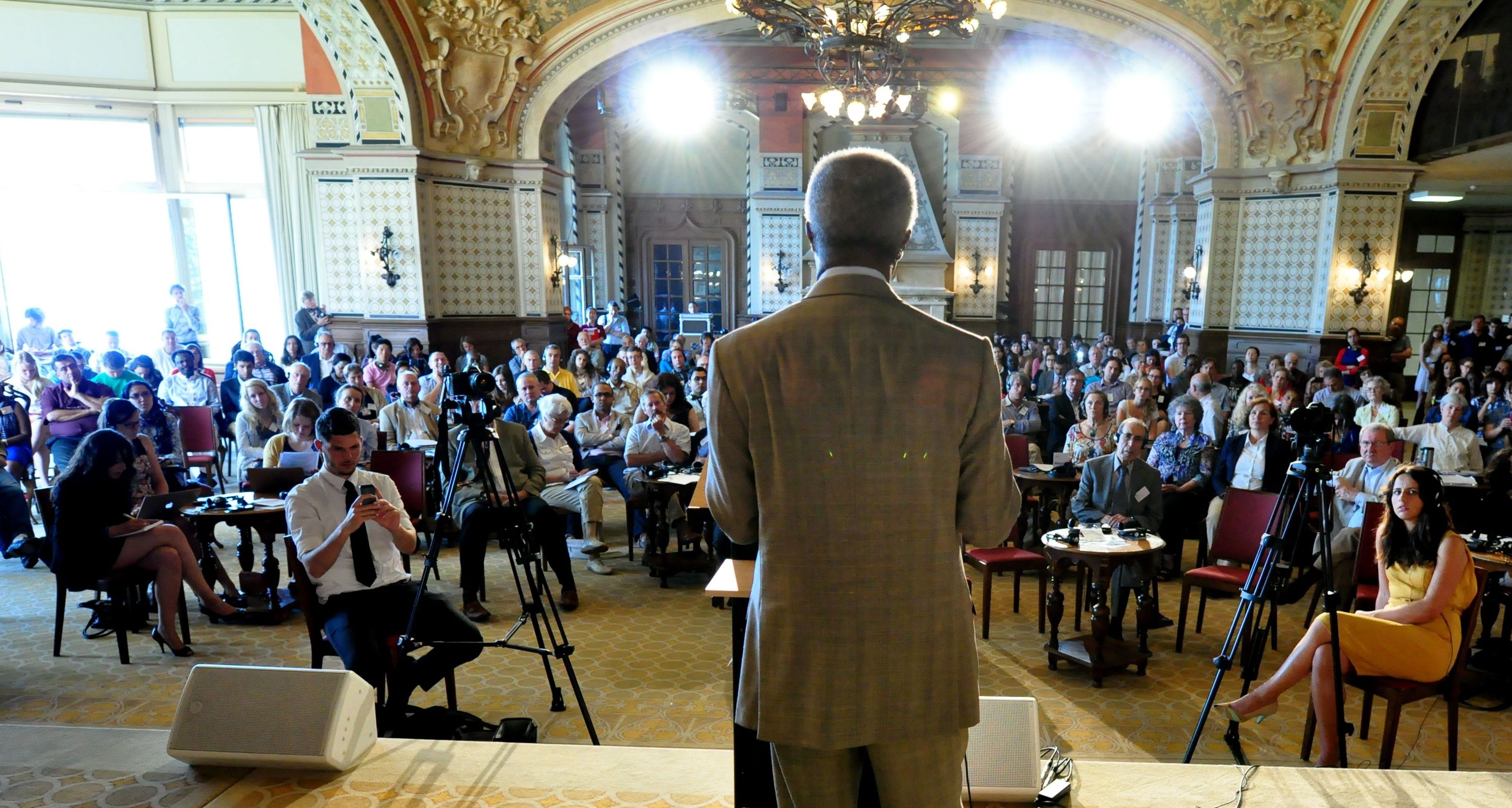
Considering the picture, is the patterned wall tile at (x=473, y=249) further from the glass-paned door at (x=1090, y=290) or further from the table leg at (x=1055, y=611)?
the glass-paned door at (x=1090, y=290)

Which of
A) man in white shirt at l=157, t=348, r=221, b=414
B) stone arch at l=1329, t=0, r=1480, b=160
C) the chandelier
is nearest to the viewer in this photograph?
the chandelier

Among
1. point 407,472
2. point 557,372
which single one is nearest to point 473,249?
point 557,372

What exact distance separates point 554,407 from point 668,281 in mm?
11857

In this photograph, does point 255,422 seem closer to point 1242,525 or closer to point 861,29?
point 861,29

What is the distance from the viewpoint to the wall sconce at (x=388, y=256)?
9.61m

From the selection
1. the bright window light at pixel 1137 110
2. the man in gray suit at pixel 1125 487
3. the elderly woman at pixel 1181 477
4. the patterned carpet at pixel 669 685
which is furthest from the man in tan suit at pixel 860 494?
the bright window light at pixel 1137 110

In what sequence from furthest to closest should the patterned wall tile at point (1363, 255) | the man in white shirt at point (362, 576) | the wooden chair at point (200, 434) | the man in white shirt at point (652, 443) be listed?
1. the patterned wall tile at point (1363, 255)
2. the wooden chair at point (200, 434)
3. the man in white shirt at point (652, 443)
4. the man in white shirt at point (362, 576)

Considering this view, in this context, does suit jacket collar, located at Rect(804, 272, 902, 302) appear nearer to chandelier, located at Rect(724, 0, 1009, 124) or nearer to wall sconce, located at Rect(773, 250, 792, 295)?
chandelier, located at Rect(724, 0, 1009, 124)

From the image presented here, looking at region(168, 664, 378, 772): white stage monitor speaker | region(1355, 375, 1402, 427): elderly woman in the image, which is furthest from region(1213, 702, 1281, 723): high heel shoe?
region(1355, 375, 1402, 427): elderly woman

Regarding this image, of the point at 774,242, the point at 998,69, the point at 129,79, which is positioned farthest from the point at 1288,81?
the point at 129,79

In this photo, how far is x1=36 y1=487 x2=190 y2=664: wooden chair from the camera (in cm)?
395

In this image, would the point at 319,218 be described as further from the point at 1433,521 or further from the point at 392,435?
the point at 1433,521

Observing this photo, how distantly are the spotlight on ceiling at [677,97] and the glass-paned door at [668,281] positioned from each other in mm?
2284

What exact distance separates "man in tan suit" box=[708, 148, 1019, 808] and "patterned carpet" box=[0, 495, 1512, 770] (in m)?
2.19
